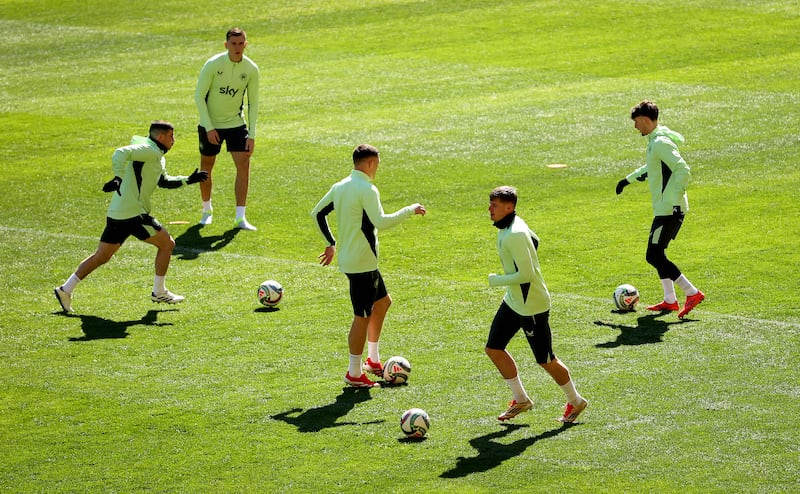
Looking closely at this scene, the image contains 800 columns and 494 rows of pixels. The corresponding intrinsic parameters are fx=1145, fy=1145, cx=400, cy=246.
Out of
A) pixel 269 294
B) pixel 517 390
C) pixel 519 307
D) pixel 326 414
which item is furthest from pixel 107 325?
pixel 519 307

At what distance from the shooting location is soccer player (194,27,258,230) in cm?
1738

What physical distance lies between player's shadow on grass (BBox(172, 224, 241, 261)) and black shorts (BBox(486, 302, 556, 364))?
7.13 meters

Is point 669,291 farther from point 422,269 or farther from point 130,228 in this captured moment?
point 130,228

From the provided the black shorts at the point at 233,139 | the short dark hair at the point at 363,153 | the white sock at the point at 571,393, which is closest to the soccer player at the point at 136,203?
the short dark hair at the point at 363,153

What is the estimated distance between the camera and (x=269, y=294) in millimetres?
13828

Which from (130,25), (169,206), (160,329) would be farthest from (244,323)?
(130,25)

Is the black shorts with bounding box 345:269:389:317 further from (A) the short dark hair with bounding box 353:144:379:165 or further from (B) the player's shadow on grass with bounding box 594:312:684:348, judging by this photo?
(B) the player's shadow on grass with bounding box 594:312:684:348

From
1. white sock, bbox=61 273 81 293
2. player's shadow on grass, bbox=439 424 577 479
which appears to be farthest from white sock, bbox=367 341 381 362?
white sock, bbox=61 273 81 293

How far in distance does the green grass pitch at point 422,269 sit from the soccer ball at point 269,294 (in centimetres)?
18

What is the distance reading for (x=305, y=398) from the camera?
11.2 metres

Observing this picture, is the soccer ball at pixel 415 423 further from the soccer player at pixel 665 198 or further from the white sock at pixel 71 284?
the white sock at pixel 71 284

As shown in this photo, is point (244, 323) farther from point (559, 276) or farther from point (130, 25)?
point (130, 25)

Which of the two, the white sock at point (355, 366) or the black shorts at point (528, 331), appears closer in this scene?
the black shorts at point (528, 331)

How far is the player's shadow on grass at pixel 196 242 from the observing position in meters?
16.6
